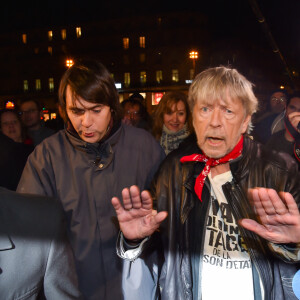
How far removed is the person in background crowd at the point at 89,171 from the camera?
6.66ft

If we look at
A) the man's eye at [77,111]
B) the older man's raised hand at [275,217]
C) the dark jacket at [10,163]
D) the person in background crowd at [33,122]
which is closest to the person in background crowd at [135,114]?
the person in background crowd at [33,122]

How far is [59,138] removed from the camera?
86.9 inches

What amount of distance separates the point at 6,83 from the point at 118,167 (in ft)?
192

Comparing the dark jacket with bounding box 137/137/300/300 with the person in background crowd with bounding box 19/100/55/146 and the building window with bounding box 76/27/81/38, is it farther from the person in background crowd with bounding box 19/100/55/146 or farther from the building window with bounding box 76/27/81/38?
the building window with bounding box 76/27/81/38

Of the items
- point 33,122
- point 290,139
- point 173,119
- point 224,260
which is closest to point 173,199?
point 224,260

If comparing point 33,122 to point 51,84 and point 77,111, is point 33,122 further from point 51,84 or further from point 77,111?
point 51,84

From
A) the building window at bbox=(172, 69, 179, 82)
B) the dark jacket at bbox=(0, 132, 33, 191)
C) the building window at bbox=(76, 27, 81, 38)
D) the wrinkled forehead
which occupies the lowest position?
the dark jacket at bbox=(0, 132, 33, 191)

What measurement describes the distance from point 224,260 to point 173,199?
468mm

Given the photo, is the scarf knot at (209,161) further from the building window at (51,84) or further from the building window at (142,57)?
the building window at (51,84)

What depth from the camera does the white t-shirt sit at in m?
1.82

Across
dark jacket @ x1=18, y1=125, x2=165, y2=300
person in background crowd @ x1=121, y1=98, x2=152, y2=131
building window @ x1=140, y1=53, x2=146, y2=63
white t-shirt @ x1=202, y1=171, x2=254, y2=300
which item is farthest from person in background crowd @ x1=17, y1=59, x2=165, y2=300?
building window @ x1=140, y1=53, x2=146, y2=63

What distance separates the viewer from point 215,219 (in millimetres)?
1939

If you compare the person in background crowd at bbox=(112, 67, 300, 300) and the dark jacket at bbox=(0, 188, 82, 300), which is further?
the person in background crowd at bbox=(112, 67, 300, 300)

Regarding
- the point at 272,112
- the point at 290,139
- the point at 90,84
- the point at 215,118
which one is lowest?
the point at 290,139
